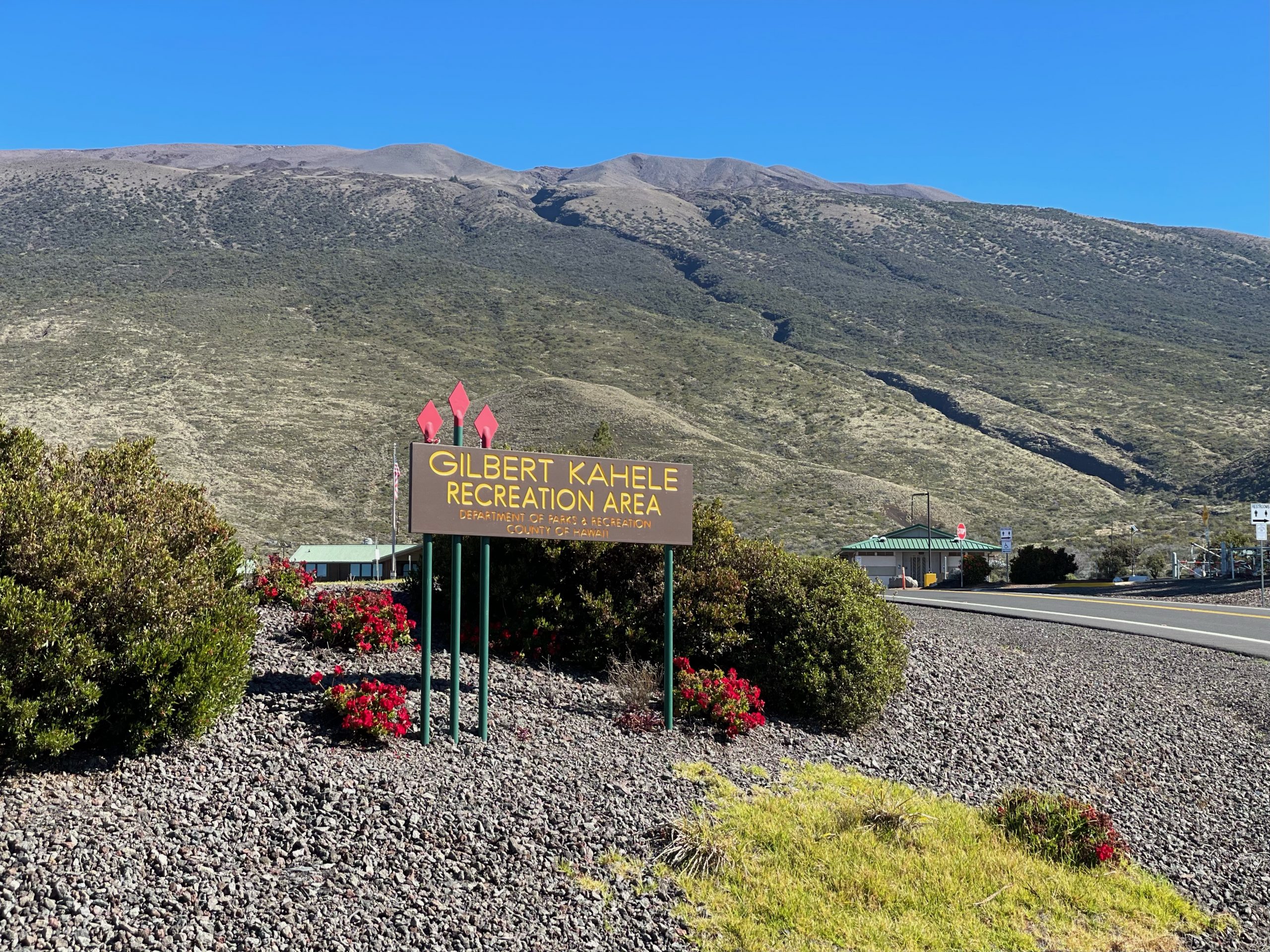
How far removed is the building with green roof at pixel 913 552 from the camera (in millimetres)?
47188

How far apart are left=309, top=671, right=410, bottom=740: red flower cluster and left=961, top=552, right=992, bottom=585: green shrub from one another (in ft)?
127

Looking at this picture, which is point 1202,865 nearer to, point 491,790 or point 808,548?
point 491,790

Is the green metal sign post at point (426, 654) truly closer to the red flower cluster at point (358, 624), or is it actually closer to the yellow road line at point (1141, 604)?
the red flower cluster at point (358, 624)

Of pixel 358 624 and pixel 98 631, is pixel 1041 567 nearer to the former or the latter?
pixel 358 624

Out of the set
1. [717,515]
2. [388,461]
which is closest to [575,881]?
[717,515]

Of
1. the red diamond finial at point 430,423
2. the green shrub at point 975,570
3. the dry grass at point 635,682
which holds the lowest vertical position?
the green shrub at point 975,570

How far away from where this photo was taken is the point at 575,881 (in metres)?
6.67

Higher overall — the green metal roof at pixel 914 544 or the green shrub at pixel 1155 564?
the green metal roof at pixel 914 544

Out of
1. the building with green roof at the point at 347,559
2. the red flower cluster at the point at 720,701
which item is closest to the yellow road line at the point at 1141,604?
the red flower cluster at the point at 720,701

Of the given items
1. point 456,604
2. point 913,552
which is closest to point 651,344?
point 913,552

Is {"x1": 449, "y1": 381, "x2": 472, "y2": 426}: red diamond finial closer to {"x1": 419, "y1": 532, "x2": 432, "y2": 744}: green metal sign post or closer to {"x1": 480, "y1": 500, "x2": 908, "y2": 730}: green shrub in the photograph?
{"x1": 419, "y1": 532, "x2": 432, "y2": 744}: green metal sign post

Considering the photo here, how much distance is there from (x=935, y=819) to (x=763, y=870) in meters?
1.82

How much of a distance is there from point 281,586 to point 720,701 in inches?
197

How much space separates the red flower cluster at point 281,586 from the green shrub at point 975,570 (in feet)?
120
